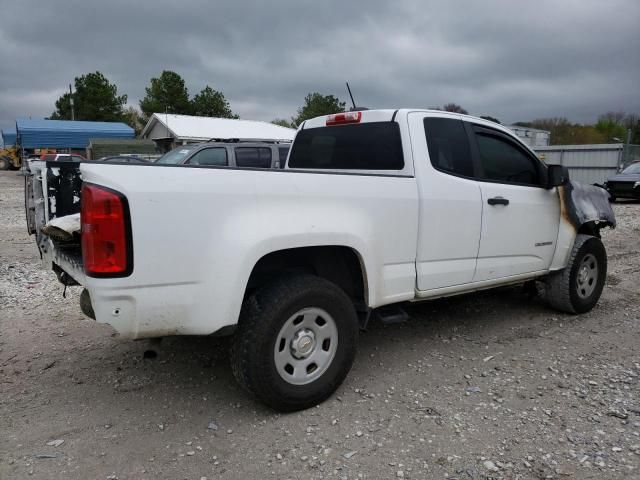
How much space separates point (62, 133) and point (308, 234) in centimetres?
3734

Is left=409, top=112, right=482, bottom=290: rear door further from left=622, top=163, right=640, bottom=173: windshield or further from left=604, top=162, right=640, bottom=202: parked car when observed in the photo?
left=622, top=163, right=640, bottom=173: windshield

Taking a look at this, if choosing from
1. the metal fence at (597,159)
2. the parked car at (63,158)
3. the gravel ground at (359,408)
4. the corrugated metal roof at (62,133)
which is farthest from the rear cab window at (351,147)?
the corrugated metal roof at (62,133)

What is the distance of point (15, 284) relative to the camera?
6.07 m

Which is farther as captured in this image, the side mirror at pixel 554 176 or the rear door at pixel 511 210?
the side mirror at pixel 554 176

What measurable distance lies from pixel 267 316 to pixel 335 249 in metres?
0.72

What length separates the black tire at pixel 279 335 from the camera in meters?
2.95

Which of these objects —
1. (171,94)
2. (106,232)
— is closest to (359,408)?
(106,232)

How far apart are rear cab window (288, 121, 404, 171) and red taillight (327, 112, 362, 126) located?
0.11ft

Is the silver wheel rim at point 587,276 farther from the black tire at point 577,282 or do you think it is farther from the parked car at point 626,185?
the parked car at point 626,185

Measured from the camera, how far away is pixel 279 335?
3.04 m

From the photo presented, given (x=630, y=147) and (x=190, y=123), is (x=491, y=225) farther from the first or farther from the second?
(x=190, y=123)

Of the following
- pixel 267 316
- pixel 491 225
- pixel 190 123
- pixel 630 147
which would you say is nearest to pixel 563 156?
pixel 630 147

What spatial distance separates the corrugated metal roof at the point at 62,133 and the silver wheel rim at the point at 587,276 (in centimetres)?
3572

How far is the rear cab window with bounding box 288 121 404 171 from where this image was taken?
12.7ft
